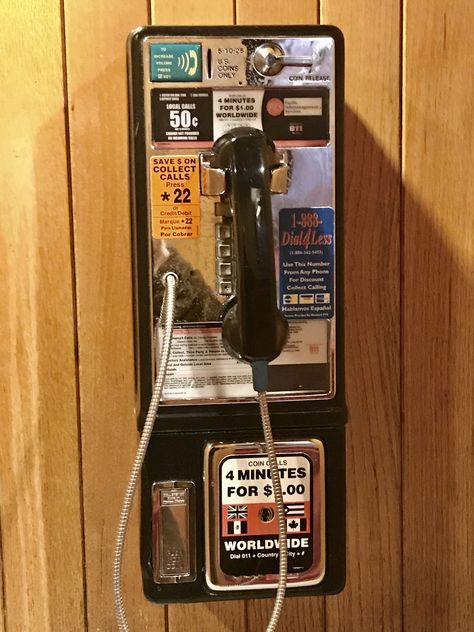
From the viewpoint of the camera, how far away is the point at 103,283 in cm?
86

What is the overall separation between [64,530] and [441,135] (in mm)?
659

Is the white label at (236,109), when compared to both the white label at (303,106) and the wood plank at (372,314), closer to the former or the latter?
the white label at (303,106)

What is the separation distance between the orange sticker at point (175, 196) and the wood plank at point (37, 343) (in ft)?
0.61

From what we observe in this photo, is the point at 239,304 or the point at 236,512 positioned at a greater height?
the point at 239,304

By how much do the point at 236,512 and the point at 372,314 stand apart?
0.30 m

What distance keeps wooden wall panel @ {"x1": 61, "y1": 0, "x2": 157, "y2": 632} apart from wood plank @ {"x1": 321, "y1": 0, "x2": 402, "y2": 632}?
0.25m

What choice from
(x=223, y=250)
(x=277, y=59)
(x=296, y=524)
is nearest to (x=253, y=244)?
(x=223, y=250)

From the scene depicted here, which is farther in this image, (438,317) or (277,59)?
(438,317)

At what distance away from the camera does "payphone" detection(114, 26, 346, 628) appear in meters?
0.70

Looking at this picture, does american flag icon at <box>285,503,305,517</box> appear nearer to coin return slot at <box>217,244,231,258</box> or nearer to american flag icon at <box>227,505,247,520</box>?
american flag icon at <box>227,505,247,520</box>

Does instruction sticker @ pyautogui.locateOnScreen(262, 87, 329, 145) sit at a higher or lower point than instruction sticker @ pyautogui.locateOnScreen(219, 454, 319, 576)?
higher

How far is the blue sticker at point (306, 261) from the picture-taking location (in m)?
0.72

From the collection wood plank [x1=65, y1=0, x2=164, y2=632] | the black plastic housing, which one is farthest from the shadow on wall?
the black plastic housing

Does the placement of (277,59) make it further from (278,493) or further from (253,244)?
(278,493)
